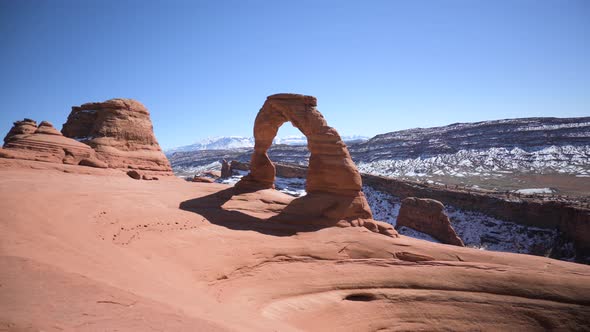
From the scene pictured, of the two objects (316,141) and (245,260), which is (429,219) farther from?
(245,260)

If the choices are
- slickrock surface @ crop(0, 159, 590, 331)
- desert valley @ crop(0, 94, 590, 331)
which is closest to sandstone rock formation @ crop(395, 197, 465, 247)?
desert valley @ crop(0, 94, 590, 331)

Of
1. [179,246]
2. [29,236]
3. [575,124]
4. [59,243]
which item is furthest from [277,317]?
[575,124]

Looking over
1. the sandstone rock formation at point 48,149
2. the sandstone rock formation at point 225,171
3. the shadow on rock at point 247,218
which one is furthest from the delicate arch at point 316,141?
the sandstone rock formation at point 225,171

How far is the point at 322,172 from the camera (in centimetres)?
1409

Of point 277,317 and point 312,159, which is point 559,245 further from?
point 277,317

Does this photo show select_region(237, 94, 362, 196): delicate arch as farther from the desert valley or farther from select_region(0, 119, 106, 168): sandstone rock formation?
select_region(0, 119, 106, 168): sandstone rock formation

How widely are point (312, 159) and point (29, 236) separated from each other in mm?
10864

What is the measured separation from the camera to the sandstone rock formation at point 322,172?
1295 centimetres

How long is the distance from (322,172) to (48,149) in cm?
1602

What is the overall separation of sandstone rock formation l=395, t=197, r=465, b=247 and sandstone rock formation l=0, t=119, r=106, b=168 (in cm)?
2443

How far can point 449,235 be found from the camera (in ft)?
79.1

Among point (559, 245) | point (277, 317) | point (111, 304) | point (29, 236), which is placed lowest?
point (559, 245)

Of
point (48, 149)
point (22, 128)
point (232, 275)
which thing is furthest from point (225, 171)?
point (232, 275)

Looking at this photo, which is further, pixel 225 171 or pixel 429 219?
pixel 225 171
